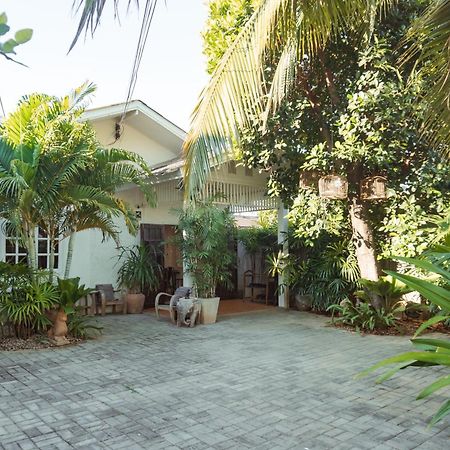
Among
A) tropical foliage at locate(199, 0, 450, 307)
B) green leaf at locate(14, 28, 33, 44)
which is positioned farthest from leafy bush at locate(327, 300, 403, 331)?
green leaf at locate(14, 28, 33, 44)

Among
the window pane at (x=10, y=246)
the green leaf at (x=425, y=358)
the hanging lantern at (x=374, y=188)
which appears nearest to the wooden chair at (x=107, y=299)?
the window pane at (x=10, y=246)

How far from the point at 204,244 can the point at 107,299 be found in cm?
337

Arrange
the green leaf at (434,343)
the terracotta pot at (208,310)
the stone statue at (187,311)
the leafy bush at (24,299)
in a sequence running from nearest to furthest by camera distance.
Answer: the green leaf at (434,343) → the leafy bush at (24,299) → the stone statue at (187,311) → the terracotta pot at (208,310)

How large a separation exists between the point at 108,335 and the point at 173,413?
14.8 feet

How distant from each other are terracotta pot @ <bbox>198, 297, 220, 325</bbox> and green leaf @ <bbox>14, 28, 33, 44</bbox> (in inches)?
354

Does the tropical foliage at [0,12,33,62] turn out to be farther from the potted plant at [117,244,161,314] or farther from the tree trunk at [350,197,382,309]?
the potted plant at [117,244,161,314]

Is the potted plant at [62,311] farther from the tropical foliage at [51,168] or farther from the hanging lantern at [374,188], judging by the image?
the hanging lantern at [374,188]

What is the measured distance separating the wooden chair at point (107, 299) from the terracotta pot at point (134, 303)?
0.13m

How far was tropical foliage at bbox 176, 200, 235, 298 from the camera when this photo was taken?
989cm

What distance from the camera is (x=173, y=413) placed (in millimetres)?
4754

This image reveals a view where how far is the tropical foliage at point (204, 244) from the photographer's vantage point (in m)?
9.89

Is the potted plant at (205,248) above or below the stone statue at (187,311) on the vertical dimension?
above

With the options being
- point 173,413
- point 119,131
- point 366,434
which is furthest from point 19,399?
point 119,131

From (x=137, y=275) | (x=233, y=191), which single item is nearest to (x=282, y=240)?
(x=233, y=191)
